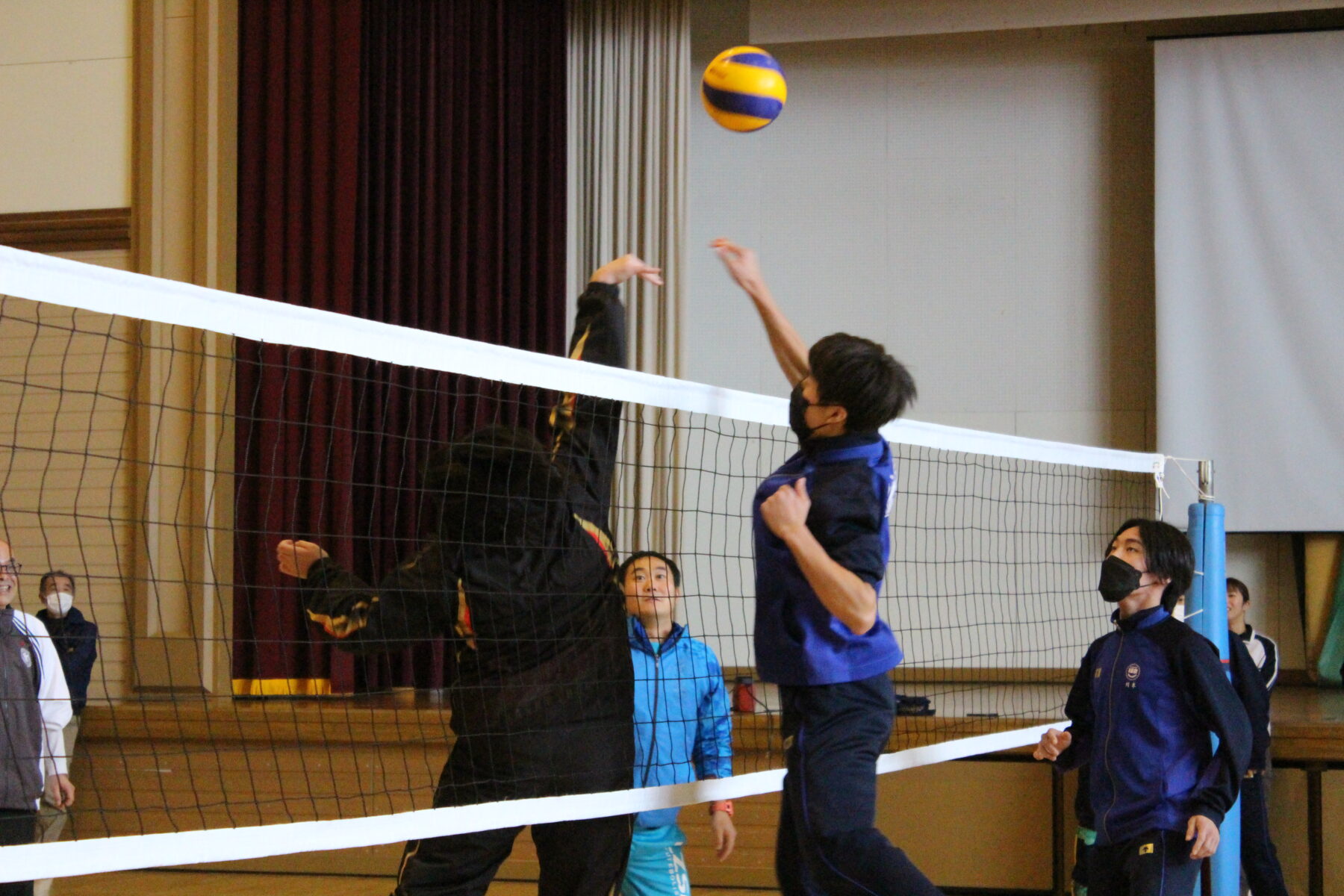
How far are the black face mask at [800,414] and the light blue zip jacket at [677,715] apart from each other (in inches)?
36.4

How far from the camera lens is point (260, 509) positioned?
7.26 meters

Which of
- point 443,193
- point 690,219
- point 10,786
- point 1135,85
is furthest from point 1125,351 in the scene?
point 10,786

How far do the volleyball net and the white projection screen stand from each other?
22.6 inches

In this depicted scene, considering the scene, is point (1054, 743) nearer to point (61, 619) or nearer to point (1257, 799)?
point (1257, 799)

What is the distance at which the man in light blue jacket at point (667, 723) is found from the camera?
11.0 ft

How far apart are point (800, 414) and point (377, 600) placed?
0.99 m

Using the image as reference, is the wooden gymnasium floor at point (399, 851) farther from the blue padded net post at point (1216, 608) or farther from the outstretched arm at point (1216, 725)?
the outstretched arm at point (1216, 725)

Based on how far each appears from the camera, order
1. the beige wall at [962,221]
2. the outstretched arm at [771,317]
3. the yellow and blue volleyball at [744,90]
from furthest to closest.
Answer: the beige wall at [962,221] → the yellow and blue volleyball at [744,90] → the outstretched arm at [771,317]

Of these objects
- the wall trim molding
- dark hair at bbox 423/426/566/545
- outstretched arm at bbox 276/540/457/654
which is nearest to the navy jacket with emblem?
dark hair at bbox 423/426/566/545

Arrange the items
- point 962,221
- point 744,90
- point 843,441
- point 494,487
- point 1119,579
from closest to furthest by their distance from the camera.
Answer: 1. point 843,441
2. point 494,487
3. point 1119,579
4. point 744,90
5. point 962,221

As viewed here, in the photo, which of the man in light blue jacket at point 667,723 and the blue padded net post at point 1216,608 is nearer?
the man in light blue jacket at point 667,723

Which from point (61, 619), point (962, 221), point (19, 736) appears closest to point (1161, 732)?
point (19, 736)

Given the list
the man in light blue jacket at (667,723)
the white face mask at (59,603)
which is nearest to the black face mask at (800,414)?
the man in light blue jacket at (667,723)

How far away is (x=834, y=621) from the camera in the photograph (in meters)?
2.59
